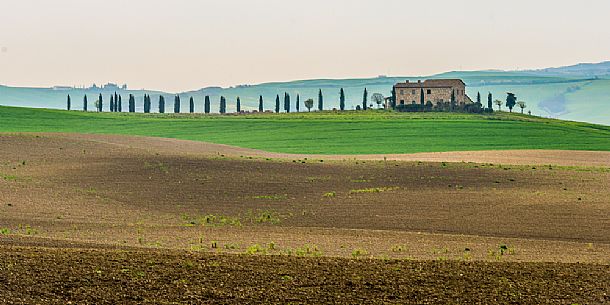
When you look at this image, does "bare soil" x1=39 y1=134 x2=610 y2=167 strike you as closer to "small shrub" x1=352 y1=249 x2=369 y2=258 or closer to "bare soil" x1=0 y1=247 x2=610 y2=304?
"small shrub" x1=352 y1=249 x2=369 y2=258

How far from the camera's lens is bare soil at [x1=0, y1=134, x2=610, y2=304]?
19.8 m

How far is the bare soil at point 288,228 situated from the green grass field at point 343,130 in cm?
1999

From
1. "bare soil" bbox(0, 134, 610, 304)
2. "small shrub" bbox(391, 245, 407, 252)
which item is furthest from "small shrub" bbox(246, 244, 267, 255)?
"small shrub" bbox(391, 245, 407, 252)

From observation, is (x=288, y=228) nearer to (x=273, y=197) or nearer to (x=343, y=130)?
(x=273, y=197)

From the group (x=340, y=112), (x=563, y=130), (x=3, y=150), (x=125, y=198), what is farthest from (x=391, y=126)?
(x=125, y=198)

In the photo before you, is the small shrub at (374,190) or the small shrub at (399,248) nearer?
the small shrub at (399,248)

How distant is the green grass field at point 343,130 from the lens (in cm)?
8881

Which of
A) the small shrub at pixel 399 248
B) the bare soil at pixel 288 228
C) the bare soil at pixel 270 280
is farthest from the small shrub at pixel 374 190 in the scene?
the bare soil at pixel 270 280

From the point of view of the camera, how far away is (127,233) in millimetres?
32844

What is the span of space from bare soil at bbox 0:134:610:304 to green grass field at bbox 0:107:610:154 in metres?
20.0

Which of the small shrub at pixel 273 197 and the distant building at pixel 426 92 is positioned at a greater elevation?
the distant building at pixel 426 92

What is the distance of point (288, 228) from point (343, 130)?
67.2 m

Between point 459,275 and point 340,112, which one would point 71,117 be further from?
point 459,275

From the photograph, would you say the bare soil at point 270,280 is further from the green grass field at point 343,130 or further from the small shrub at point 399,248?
the green grass field at point 343,130
